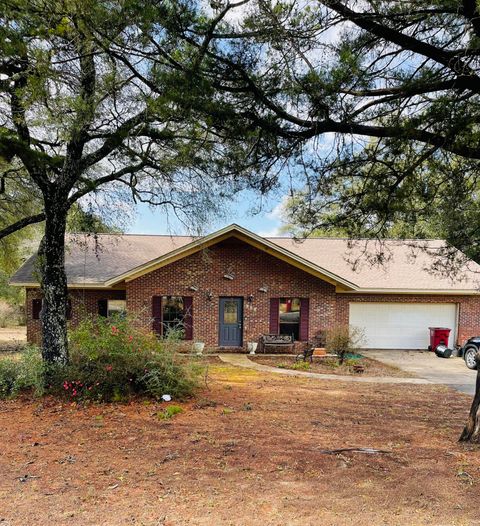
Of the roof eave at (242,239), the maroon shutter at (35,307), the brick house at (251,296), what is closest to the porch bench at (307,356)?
the brick house at (251,296)

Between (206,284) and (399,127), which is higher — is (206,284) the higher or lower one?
the lower one

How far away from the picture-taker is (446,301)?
17766mm

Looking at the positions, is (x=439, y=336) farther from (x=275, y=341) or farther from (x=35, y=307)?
(x=35, y=307)

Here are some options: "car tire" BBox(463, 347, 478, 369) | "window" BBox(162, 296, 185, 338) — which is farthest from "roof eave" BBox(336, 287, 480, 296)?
"window" BBox(162, 296, 185, 338)

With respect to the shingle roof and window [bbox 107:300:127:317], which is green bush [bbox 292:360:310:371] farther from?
window [bbox 107:300:127:317]

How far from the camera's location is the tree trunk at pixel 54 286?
8.29 m

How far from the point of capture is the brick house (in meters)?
15.6

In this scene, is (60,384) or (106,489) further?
(60,384)

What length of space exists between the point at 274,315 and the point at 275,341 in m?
0.96

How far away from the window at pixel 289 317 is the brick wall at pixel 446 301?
79.3 inches

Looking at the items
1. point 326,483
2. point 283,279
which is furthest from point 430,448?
point 283,279

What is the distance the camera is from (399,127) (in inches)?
187

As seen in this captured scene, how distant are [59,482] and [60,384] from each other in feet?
12.6

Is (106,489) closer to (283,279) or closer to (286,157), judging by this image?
(286,157)
